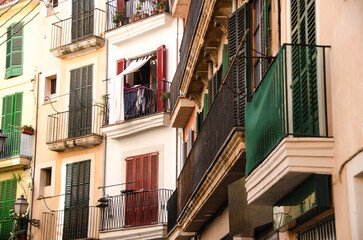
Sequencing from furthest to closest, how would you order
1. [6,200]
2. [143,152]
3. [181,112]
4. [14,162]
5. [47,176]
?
[6,200] → [47,176] → [14,162] → [143,152] → [181,112]

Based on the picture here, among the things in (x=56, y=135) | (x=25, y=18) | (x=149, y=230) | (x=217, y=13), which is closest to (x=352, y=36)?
(x=217, y=13)

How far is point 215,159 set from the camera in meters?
13.7

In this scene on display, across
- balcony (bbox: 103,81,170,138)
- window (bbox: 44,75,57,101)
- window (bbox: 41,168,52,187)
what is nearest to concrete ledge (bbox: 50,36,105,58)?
window (bbox: 44,75,57,101)

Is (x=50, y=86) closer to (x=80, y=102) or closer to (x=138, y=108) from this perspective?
(x=80, y=102)

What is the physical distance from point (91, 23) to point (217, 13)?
13956 millimetres

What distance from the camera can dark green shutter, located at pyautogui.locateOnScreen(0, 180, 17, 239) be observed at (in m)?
30.1

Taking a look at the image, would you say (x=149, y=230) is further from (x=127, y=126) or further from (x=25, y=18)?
(x=25, y=18)

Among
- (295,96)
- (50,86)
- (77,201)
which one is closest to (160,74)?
(77,201)

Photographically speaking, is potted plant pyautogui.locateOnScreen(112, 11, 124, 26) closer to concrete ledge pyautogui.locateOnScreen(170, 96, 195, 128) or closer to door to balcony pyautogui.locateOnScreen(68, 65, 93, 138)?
door to balcony pyautogui.locateOnScreen(68, 65, 93, 138)

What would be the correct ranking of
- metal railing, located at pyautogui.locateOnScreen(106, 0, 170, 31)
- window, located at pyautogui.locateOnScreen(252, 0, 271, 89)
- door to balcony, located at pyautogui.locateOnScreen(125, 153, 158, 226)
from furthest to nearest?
1. metal railing, located at pyautogui.locateOnScreen(106, 0, 170, 31)
2. door to balcony, located at pyautogui.locateOnScreen(125, 153, 158, 226)
3. window, located at pyautogui.locateOnScreen(252, 0, 271, 89)

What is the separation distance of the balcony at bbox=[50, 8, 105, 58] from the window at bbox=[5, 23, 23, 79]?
2066 mm

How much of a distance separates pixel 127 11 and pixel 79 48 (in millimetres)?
2404

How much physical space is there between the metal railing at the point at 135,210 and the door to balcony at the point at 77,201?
1.28m

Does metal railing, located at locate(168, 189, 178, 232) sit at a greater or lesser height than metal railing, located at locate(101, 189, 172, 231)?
lesser
